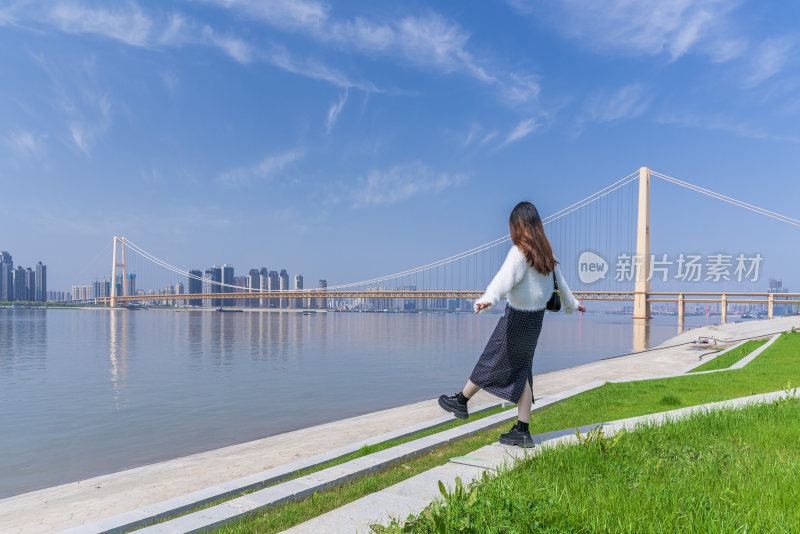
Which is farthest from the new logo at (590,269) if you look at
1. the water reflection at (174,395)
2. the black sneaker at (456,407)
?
the black sneaker at (456,407)

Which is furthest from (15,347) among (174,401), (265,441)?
(265,441)

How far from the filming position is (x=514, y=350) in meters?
3.50

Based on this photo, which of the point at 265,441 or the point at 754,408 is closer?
the point at 754,408

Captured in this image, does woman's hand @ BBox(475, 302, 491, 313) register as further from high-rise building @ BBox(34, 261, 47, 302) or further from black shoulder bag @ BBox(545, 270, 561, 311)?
high-rise building @ BBox(34, 261, 47, 302)

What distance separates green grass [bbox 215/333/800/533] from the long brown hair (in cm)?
158

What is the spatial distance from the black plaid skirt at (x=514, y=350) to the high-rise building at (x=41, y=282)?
17383cm

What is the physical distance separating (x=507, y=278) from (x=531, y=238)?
33 cm

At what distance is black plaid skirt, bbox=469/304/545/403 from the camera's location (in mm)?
3488

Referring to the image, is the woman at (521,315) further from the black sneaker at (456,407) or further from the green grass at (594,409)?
the green grass at (594,409)

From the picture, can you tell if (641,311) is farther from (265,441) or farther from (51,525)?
(51,525)

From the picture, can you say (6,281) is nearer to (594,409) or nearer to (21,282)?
(21,282)

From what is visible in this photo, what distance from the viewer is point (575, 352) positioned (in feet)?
77.9

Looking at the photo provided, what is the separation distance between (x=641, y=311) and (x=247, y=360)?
4099cm

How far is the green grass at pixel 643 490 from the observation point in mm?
1846
